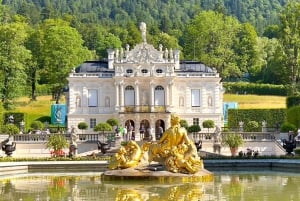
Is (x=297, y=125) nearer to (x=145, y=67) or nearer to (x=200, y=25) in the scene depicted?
(x=145, y=67)

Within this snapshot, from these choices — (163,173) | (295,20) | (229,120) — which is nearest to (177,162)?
(163,173)

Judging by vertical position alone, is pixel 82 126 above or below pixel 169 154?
above

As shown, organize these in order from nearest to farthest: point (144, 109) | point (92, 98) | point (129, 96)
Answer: point (144, 109)
point (129, 96)
point (92, 98)

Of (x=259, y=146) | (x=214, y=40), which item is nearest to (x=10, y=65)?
(x=214, y=40)

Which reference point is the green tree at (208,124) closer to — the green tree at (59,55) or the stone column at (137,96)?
the stone column at (137,96)

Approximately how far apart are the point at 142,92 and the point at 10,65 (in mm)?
16439

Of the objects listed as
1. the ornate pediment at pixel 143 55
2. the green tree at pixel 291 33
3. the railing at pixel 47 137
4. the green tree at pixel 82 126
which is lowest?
the railing at pixel 47 137

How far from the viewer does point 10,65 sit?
7119 centimetres

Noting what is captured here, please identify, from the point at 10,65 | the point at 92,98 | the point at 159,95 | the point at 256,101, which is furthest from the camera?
the point at 256,101

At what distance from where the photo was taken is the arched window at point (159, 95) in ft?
204

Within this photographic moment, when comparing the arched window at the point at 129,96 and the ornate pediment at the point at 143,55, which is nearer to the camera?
the ornate pediment at the point at 143,55

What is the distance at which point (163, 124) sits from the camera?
6166 centimetres

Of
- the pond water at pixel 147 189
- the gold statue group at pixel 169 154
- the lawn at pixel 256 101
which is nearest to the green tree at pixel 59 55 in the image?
the lawn at pixel 256 101

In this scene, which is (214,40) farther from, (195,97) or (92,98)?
(92,98)
